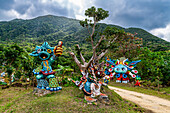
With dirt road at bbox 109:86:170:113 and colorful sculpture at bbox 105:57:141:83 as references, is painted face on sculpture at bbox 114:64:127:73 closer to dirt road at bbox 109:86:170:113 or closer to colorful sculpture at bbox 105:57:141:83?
colorful sculpture at bbox 105:57:141:83

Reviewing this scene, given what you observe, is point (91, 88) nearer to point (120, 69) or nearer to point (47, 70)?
point (47, 70)

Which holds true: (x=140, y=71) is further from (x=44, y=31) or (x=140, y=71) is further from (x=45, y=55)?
(x=44, y=31)

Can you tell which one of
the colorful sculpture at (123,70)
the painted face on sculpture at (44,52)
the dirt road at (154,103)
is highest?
the painted face on sculpture at (44,52)

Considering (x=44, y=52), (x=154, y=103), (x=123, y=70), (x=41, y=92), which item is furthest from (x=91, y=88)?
(x=123, y=70)

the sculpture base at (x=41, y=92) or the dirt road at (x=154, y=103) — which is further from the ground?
the sculpture base at (x=41, y=92)

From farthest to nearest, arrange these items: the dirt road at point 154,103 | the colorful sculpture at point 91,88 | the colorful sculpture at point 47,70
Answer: the colorful sculpture at point 47,70, the dirt road at point 154,103, the colorful sculpture at point 91,88

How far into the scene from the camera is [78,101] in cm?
596

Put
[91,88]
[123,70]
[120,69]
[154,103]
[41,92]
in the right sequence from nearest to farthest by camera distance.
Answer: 1. [91,88]
2. [41,92]
3. [154,103]
4. [123,70]
5. [120,69]

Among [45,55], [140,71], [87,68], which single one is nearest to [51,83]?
[45,55]

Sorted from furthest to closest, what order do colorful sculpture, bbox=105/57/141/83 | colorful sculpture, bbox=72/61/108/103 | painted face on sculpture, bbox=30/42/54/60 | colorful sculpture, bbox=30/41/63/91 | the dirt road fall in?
colorful sculpture, bbox=105/57/141/83
painted face on sculpture, bbox=30/42/54/60
colorful sculpture, bbox=30/41/63/91
the dirt road
colorful sculpture, bbox=72/61/108/103

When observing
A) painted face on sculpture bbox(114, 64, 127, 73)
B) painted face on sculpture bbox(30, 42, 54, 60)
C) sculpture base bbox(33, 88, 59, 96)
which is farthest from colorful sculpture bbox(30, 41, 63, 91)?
painted face on sculpture bbox(114, 64, 127, 73)

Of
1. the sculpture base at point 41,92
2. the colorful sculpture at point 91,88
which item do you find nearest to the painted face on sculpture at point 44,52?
the sculpture base at point 41,92

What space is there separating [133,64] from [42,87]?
1472 centimetres

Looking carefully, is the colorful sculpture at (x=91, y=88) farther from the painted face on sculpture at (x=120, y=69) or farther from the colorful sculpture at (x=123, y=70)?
the colorful sculpture at (x=123, y=70)
